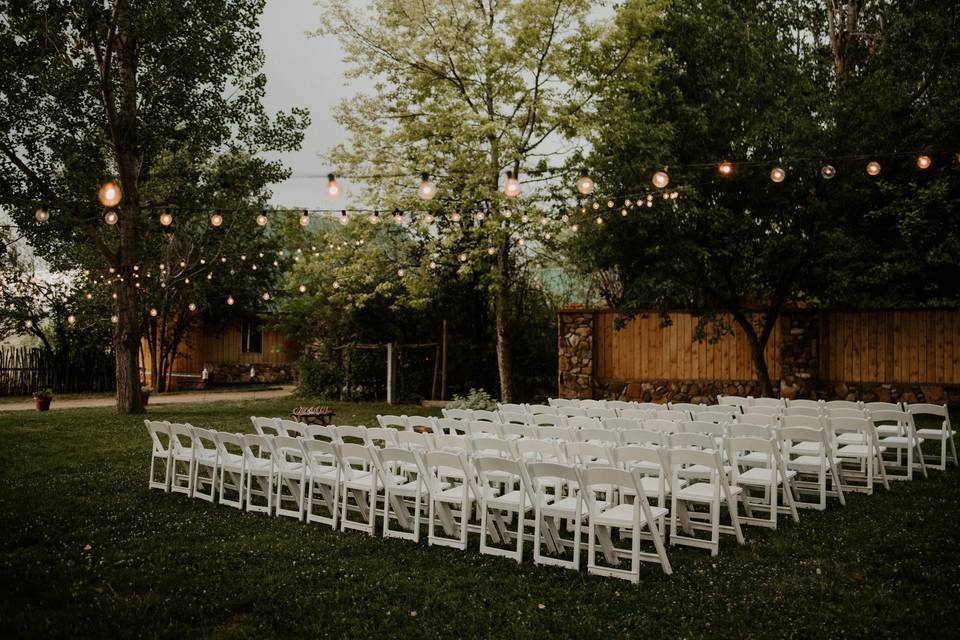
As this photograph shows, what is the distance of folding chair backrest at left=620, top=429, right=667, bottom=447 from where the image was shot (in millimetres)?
6199

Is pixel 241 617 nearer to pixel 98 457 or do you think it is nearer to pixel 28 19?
pixel 98 457

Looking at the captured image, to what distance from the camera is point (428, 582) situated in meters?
4.73

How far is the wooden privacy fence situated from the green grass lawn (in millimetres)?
18760

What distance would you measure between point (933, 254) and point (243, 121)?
14222mm

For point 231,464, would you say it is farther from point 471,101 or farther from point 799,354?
point 799,354

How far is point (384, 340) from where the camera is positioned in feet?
62.3

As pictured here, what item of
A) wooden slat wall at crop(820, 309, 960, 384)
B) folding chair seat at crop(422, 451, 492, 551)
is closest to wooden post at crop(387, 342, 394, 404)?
wooden slat wall at crop(820, 309, 960, 384)

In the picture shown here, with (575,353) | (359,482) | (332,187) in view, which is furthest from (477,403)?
(359,482)

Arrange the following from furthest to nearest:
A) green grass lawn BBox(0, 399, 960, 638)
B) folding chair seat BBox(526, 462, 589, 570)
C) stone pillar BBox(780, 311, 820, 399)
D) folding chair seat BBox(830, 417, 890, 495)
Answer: stone pillar BBox(780, 311, 820, 399) < folding chair seat BBox(830, 417, 890, 495) < folding chair seat BBox(526, 462, 589, 570) < green grass lawn BBox(0, 399, 960, 638)

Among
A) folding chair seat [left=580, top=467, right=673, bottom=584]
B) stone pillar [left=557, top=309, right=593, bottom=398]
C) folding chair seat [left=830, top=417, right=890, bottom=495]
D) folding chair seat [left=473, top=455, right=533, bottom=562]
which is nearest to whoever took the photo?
Result: folding chair seat [left=580, top=467, right=673, bottom=584]

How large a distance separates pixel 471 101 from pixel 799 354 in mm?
8767

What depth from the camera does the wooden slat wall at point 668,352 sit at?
1540 cm

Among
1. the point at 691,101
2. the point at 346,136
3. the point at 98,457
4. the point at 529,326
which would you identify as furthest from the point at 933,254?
the point at 98,457

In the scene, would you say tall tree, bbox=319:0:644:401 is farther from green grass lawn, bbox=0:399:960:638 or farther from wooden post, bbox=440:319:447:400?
green grass lawn, bbox=0:399:960:638
